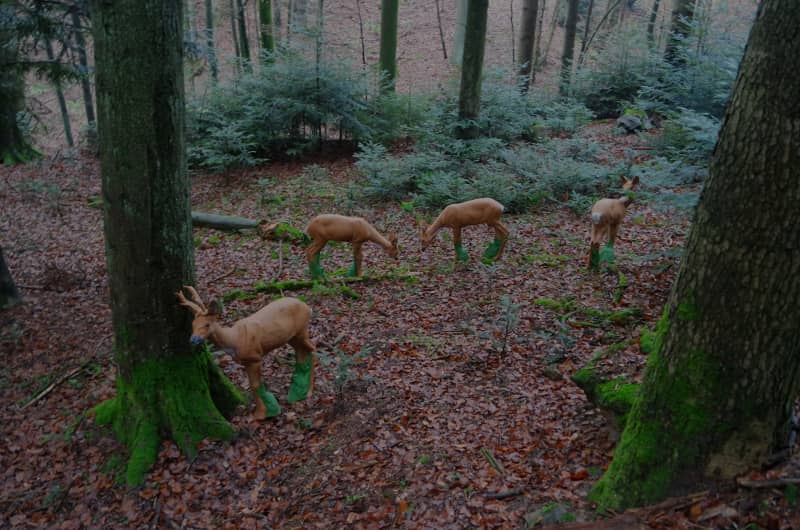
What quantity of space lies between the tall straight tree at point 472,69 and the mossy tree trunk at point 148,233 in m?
9.68

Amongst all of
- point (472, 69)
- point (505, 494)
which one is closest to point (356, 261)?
point (505, 494)

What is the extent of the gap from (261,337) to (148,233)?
1441mm

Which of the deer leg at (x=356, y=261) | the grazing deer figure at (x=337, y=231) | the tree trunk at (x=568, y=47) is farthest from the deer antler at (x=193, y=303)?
the tree trunk at (x=568, y=47)

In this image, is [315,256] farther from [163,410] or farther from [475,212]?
[163,410]

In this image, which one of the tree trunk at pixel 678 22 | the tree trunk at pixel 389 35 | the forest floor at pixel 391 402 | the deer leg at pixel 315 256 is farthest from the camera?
the tree trunk at pixel 389 35

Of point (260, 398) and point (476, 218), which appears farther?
point (476, 218)

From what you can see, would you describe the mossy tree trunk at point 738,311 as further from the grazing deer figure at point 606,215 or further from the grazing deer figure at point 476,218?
the grazing deer figure at point 476,218

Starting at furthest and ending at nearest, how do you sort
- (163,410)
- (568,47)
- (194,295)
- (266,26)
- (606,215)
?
(568,47)
(266,26)
(606,215)
(163,410)
(194,295)

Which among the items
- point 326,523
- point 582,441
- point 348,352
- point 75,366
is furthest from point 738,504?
point 75,366

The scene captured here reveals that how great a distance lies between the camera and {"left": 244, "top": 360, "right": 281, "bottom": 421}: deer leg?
205 inches

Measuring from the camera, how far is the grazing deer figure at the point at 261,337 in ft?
15.6

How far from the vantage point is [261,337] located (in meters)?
5.17

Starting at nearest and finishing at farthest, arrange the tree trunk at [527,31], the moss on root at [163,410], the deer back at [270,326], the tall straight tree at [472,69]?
1. the moss on root at [163,410]
2. the deer back at [270,326]
3. the tall straight tree at [472,69]
4. the tree trunk at [527,31]

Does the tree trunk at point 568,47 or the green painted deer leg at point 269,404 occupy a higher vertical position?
the tree trunk at point 568,47
